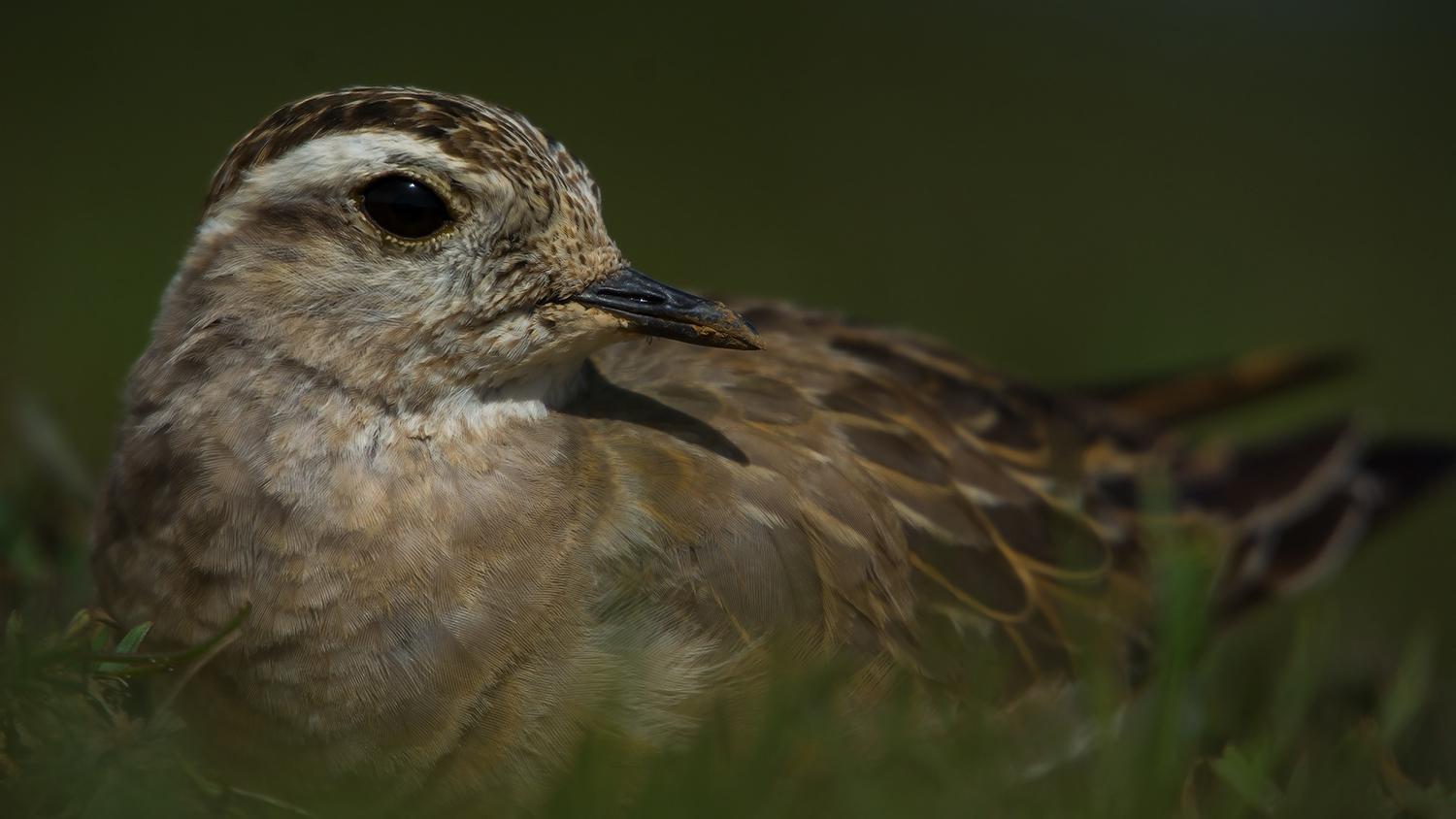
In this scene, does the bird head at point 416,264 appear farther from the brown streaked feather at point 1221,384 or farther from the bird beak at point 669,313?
the brown streaked feather at point 1221,384

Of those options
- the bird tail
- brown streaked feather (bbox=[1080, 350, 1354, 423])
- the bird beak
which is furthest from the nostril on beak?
brown streaked feather (bbox=[1080, 350, 1354, 423])

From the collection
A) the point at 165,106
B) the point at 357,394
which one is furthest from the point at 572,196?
the point at 165,106

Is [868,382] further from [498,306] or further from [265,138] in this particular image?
[265,138]

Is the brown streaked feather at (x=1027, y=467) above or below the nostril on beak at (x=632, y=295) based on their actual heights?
below

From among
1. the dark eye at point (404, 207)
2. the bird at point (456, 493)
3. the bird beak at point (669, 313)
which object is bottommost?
the bird at point (456, 493)

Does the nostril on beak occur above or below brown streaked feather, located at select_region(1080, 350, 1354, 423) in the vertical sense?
below

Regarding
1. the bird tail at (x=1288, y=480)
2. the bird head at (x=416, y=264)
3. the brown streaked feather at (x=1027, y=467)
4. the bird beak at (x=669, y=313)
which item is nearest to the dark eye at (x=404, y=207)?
the bird head at (x=416, y=264)

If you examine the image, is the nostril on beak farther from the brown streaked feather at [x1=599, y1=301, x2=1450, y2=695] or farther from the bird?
the brown streaked feather at [x1=599, y1=301, x2=1450, y2=695]
